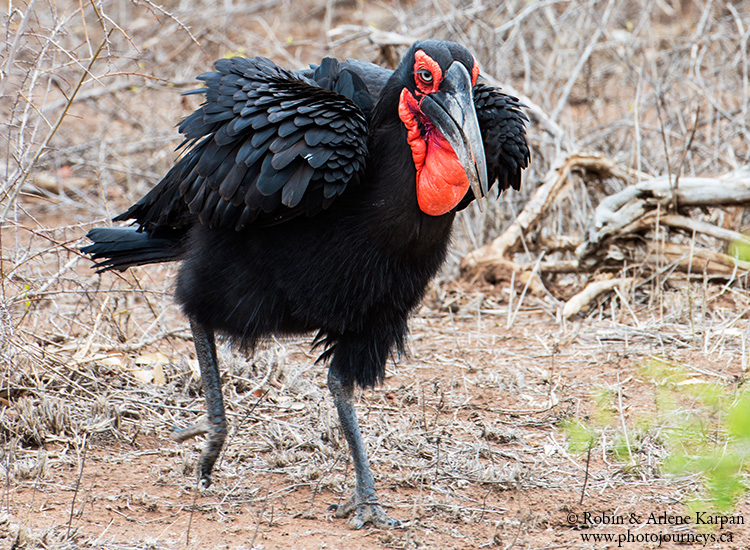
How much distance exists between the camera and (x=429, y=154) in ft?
9.93

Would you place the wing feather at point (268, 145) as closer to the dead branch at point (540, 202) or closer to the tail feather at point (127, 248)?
the tail feather at point (127, 248)

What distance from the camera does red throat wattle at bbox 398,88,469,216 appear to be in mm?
2990

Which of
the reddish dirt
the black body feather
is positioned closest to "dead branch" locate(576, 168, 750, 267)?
the reddish dirt

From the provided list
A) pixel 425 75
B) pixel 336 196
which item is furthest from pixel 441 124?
pixel 336 196

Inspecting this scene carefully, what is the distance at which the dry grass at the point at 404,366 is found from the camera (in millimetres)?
3312

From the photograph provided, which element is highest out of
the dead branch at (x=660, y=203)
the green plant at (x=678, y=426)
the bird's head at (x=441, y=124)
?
the bird's head at (x=441, y=124)

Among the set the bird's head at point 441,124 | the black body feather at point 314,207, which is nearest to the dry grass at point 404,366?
the black body feather at point 314,207

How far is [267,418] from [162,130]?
15.2 feet

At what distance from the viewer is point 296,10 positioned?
33.8ft

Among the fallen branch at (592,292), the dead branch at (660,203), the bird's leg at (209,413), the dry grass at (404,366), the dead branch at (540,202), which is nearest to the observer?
the dry grass at (404,366)

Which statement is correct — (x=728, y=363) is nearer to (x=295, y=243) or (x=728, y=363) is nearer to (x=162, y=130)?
(x=295, y=243)

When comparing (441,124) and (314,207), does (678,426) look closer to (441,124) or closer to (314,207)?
(441,124)

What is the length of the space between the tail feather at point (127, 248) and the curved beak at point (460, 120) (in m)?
1.47
